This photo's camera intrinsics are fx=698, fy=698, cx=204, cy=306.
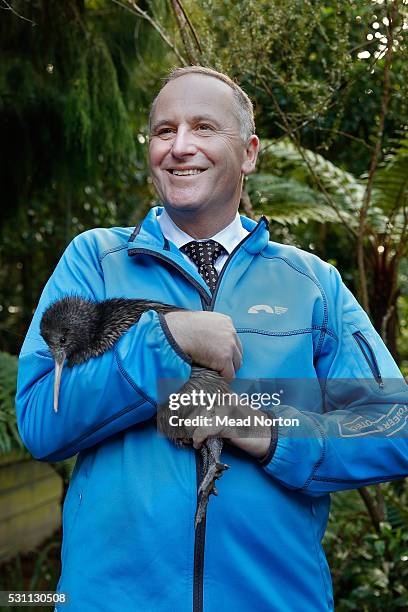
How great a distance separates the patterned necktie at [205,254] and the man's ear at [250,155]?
27 centimetres

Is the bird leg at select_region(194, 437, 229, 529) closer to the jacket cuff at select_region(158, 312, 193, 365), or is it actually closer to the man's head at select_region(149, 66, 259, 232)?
the jacket cuff at select_region(158, 312, 193, 365)

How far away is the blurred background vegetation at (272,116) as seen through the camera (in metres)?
3.36

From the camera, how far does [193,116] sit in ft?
6.28

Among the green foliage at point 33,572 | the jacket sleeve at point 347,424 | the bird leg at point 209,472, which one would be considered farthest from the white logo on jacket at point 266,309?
the green foliage at point 33,572

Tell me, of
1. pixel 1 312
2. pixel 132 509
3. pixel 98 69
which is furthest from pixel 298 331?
pixel 1 312

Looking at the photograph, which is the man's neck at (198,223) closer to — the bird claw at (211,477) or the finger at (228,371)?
the finger at (228,371)

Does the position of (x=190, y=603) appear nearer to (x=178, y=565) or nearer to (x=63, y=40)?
(x=178, y=565)

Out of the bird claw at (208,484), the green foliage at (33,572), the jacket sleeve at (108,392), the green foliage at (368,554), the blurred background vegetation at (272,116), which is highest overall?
the blurred background vegetation at (272,116)

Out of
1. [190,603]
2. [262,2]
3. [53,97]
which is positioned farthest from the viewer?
[53,97]

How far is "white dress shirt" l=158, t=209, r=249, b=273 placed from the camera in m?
1.99

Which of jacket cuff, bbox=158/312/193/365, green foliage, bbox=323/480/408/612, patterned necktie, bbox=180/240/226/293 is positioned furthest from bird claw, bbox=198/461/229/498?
green foliage, bbox=323/480/408/612

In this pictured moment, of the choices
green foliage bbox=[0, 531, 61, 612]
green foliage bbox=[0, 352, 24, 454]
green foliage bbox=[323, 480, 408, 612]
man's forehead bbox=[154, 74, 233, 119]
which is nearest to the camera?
man's forehead bbox=[154, 74, 233, 119]

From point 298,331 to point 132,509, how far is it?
605 mm

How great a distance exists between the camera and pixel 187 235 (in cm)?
200
